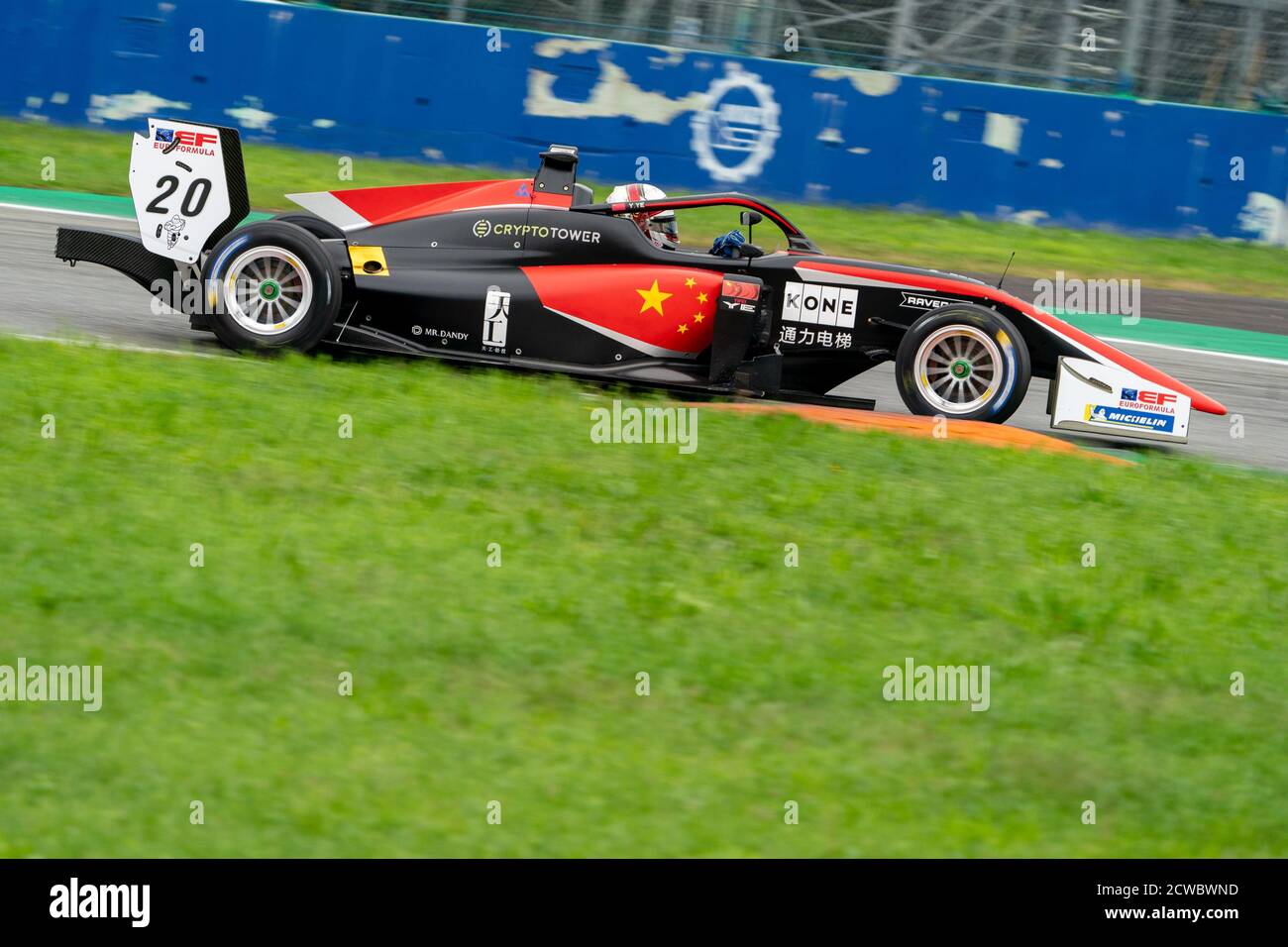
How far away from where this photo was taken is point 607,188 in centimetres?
1501

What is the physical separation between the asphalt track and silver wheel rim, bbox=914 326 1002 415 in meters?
0.97

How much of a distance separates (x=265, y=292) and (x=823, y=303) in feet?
10.4

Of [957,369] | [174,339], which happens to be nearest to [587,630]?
[957,369]

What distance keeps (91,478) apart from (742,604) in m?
2.78

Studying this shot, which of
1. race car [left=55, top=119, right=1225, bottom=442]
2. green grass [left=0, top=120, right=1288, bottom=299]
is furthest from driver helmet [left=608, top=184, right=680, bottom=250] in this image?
green grass [left=0, top=120, right=1288, bottom=299]

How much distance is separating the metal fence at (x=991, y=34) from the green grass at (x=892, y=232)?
1532 mm

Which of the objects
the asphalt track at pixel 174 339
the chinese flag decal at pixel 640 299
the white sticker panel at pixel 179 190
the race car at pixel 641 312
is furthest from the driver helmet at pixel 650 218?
the white sticker panel at pixel 179 190

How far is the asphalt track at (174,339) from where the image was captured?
903 centimetres

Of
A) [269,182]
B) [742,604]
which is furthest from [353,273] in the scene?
[269,182]

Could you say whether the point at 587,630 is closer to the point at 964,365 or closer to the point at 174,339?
the point at 964,365

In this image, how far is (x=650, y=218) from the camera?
855 centimetres

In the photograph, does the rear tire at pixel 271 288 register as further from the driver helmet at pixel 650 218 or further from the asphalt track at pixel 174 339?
the driver helmet at pixel 650 218

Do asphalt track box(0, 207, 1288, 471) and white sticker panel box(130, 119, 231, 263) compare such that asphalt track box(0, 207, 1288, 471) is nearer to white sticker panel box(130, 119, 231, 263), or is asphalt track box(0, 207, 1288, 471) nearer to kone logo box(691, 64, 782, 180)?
white sticker panel box(130, 119, 231, 263)
